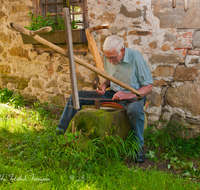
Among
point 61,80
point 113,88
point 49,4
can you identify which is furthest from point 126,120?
point 49,4

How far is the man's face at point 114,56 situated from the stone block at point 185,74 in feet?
2.88

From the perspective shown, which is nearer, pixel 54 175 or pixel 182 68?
pixel 54 175

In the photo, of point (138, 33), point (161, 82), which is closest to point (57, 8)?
point (138, 33)

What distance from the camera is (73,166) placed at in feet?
6.54

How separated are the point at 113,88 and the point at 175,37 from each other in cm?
110

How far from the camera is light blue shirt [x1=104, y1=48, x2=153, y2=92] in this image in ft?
8.21

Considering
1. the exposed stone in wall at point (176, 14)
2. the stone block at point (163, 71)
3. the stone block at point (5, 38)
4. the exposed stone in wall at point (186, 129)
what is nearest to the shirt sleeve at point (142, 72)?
the stone block at point (163, 71)

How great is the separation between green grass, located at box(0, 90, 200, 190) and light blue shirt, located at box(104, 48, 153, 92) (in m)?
0.74

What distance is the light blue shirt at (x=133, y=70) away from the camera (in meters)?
2.50

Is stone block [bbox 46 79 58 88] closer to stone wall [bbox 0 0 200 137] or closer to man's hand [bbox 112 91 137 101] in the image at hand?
stone wall [bbox 0 0 200 137]

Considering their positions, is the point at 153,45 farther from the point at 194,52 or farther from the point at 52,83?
the point at 52,83

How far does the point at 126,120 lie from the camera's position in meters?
2.44

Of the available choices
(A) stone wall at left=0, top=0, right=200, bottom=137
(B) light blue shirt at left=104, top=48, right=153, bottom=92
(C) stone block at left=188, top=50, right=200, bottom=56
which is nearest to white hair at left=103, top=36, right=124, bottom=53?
(B) light blue shirt at left=104, top=48, right=153, bottom=92

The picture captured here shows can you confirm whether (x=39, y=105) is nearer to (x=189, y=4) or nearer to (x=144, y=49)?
(x=144, y=49)
